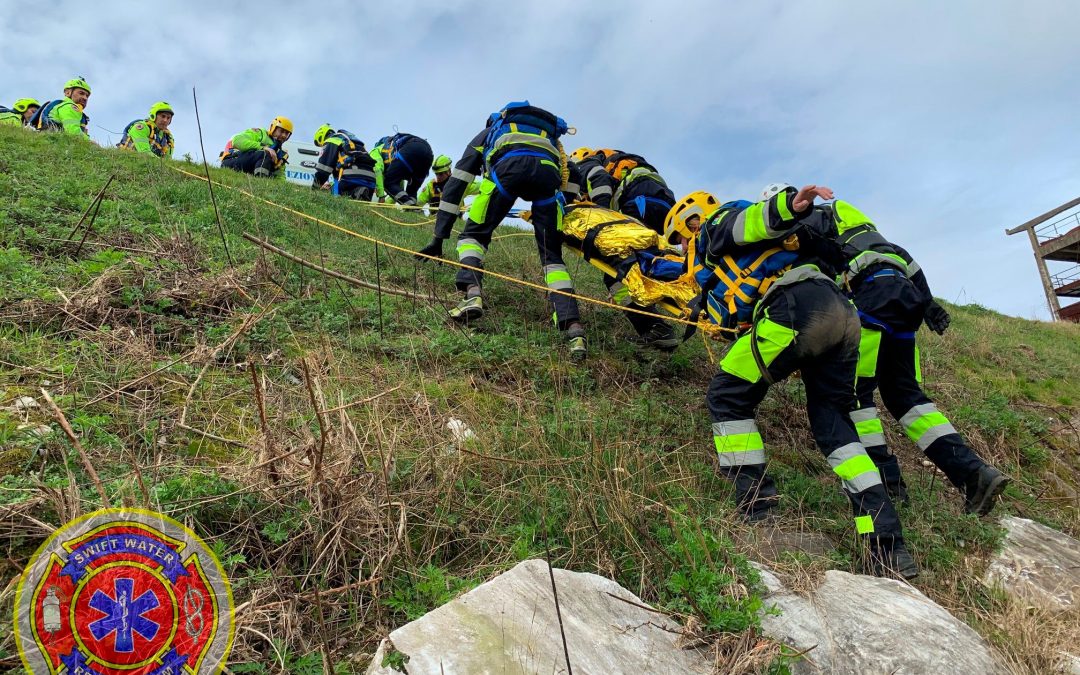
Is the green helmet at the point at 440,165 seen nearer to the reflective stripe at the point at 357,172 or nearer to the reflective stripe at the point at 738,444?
the reflective stripe at the point at 357,172

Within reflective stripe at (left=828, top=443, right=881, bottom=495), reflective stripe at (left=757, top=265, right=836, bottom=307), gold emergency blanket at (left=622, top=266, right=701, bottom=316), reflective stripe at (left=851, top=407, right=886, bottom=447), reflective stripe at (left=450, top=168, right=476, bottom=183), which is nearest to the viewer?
reflective stripe at (left=828, top=443, right=881, bottom=495)

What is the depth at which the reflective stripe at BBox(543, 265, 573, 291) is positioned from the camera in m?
5.30

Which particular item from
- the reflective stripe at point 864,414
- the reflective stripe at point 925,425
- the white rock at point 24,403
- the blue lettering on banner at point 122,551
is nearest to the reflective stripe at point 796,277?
the reflective stripe at point 864,414

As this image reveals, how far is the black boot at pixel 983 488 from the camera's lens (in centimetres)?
384

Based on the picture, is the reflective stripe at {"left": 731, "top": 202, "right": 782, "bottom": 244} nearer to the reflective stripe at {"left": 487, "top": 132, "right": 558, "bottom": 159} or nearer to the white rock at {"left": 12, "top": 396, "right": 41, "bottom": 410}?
the reflective stripe at {"left": 487, "top": 132, "right": 558, "bottom": 159}

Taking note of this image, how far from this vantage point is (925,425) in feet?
14.3

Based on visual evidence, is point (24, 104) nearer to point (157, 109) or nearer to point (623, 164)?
point (157, 109)

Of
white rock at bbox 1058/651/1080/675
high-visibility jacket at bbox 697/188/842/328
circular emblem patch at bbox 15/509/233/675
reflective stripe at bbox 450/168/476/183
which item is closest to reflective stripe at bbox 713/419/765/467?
high-visibility jacket at bbox 697/188/842/328

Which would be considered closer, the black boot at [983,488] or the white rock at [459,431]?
the white rock at [459,431]

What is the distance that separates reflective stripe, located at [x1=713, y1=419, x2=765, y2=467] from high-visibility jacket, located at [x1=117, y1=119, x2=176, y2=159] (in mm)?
11611

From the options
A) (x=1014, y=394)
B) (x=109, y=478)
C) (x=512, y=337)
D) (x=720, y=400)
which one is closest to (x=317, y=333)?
(x=512, y=337)

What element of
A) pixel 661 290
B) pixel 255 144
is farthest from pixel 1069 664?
pixel 255 144

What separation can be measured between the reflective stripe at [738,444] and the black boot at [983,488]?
5.40 ft

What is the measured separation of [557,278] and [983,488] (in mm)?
3405
